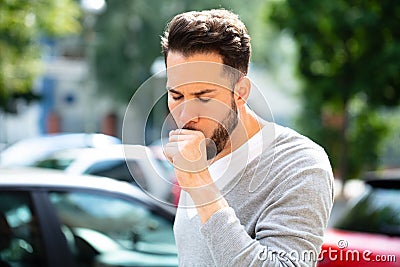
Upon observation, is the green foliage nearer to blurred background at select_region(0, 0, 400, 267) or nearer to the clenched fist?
blurred background at select_region(0, 0, 400, 267)

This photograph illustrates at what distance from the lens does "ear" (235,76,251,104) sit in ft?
4.98

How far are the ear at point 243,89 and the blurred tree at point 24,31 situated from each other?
1260 centimetres

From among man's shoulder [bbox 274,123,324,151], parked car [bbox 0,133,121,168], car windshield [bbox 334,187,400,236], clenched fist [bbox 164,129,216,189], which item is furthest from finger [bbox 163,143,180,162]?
parked car [bbox 0,133,121,168]

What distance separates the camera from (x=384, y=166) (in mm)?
16641

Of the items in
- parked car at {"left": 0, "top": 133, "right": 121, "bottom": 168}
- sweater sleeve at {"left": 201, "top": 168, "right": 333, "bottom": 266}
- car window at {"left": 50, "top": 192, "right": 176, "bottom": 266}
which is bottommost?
parked car at {"left": 0, "top": 133, "right": 121, "bottom": 168}

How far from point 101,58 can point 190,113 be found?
21.2 metres

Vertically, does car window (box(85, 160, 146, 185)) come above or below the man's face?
below

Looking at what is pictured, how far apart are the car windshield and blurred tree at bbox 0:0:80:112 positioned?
10.4 meters

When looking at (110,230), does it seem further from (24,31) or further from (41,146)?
(24,31)

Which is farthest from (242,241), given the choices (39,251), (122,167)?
(122,167)

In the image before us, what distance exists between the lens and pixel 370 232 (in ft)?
13.6

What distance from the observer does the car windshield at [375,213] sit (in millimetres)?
4141

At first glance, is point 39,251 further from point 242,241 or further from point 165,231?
point 242,241

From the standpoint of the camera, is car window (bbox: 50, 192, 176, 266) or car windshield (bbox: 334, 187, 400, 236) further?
car windshield (bbox: 334, 187, 400, 236)
